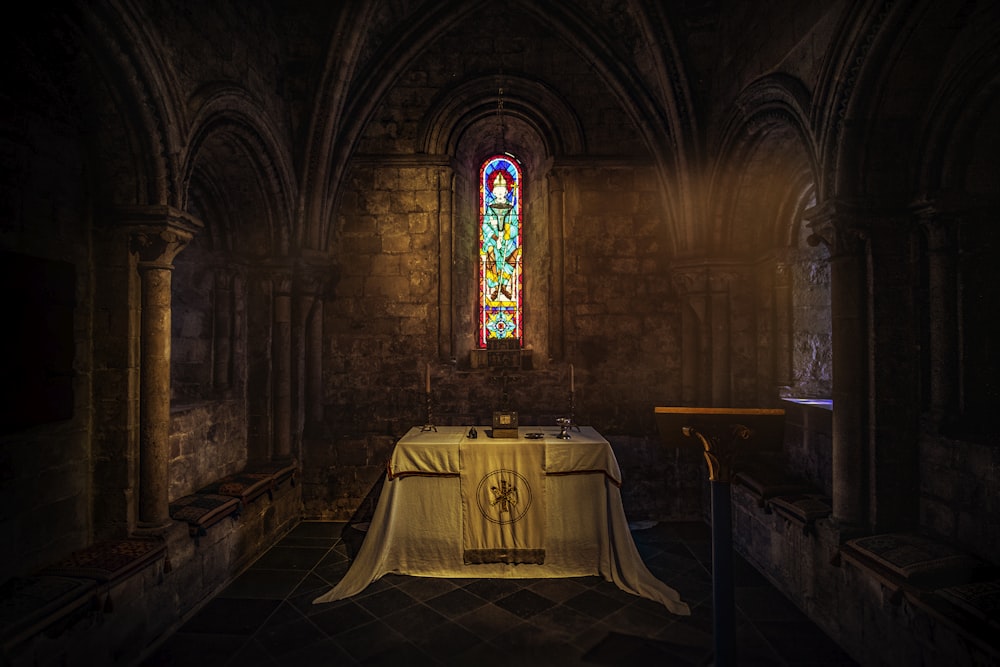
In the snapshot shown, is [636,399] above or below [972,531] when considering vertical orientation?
above

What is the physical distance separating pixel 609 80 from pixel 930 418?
16.1ft

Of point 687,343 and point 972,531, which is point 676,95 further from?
point 972,531

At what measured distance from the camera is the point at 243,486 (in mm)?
4965

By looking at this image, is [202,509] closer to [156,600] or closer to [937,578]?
[156,600]

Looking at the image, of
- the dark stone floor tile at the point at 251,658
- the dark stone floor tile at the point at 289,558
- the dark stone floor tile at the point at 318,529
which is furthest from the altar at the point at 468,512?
the dark stone floor tile at the point at 318,529

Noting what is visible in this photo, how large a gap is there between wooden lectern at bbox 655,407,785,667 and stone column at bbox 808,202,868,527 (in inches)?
48.5

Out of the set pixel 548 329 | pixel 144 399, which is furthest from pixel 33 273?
pixel 548 329

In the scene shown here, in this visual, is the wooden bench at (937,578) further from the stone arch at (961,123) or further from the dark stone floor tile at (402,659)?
the dark stone floor tile at (402,659)

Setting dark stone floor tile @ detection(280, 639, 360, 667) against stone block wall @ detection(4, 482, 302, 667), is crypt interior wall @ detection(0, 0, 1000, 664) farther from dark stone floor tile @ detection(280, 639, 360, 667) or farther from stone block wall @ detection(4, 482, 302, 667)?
dark stone floor tile @ detection(280, 639, 360, 667)

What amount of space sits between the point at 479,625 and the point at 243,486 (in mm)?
2701

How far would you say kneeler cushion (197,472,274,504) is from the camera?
4.79m

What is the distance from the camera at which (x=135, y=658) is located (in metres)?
3.36

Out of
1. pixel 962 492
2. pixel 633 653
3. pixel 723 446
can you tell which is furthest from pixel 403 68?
pixel 962 492

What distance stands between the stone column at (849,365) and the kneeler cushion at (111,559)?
4880 mm
